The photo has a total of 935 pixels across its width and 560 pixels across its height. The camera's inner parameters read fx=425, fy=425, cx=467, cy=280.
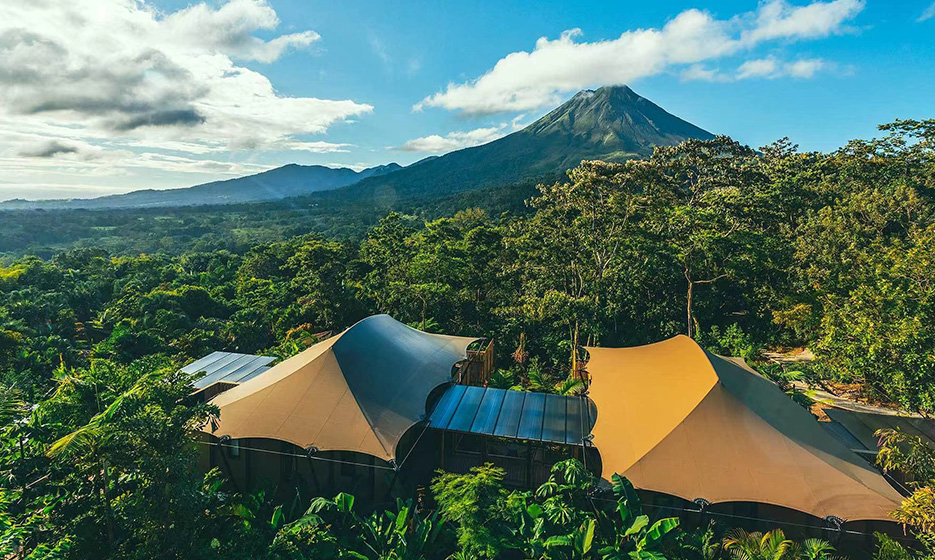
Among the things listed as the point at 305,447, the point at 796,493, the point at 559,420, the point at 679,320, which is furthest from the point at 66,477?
the point at 679,320

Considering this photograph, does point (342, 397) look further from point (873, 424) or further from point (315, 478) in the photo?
point (873, 424)

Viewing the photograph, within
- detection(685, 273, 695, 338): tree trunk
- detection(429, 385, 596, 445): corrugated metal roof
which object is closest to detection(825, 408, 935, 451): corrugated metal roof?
detection(429, 385, 596, 445): corrugated metal roof

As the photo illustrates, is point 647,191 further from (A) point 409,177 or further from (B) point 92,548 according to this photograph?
(A) point 409,177

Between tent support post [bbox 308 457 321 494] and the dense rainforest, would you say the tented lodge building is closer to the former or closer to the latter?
tent support post [bbox 308 457 321 494]

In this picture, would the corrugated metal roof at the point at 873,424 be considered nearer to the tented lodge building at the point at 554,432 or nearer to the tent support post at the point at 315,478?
the tented lodge building at the point at 554,432

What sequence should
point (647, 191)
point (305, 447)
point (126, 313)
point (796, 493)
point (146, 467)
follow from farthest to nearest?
1. point (126, 313)
2. point (647, 191)
3. point (305, 447)
4. point (796, 493)
5. point (146, 467)

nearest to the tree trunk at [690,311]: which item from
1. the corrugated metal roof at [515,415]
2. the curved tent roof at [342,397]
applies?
the corrugated metal roof at [515,415]
